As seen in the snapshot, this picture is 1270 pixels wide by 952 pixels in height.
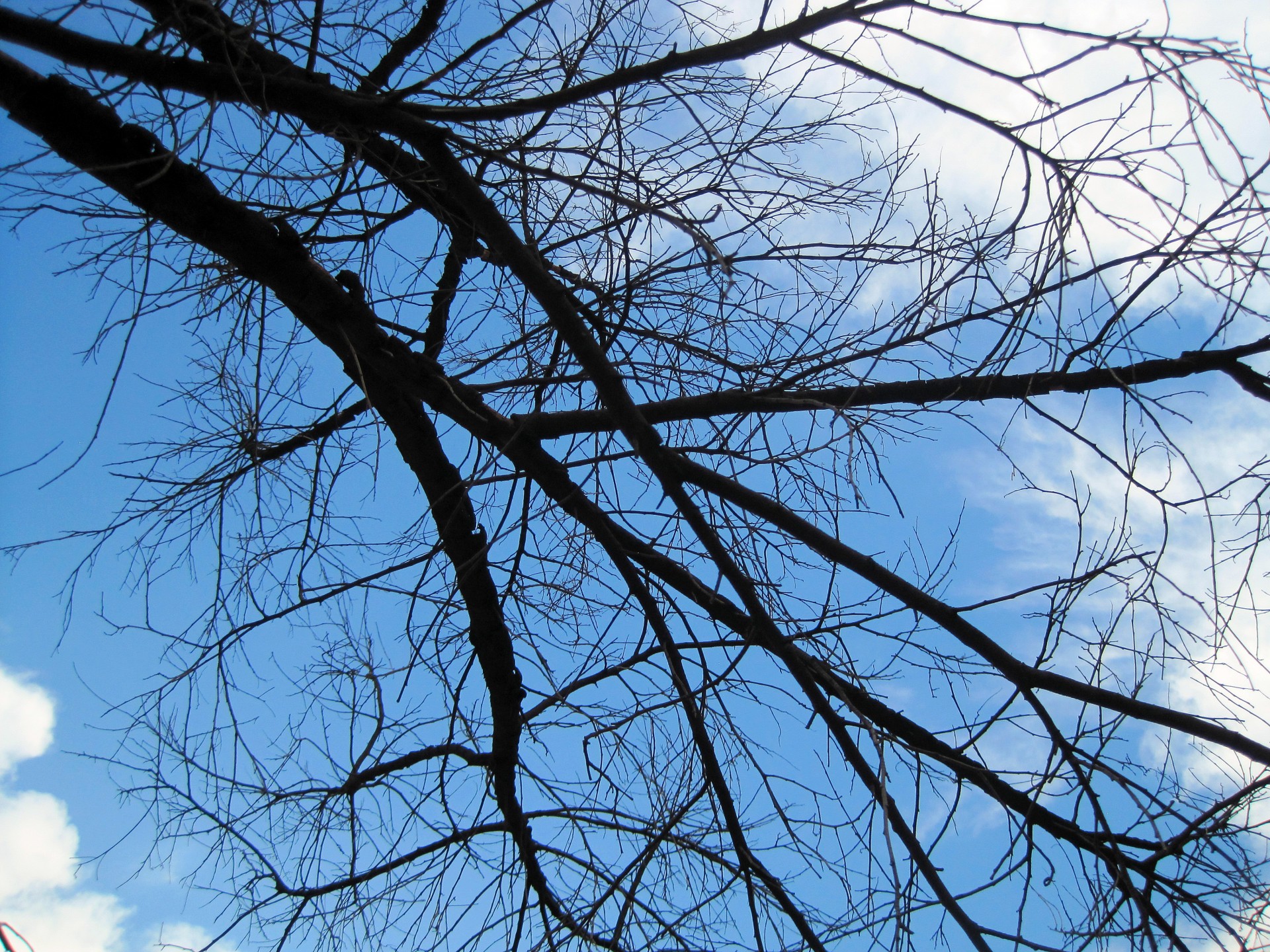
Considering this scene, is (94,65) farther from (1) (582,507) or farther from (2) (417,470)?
(1) (582,507)

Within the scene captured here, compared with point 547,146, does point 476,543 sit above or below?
below

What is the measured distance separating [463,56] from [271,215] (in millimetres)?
895

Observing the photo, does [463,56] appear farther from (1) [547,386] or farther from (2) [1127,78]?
(2) [1127,78]

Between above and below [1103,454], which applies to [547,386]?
above

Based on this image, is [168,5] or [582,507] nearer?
[168,5]

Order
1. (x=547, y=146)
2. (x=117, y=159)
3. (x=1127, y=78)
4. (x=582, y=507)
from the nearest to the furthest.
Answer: (x=1127, y=78) < (x=547, y=146) < (x=117, y=159) < (x=582, y=507)

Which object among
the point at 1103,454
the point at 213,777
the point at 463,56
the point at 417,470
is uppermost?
the point at 463,56

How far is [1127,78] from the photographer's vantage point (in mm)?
1823

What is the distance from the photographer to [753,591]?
219 cm

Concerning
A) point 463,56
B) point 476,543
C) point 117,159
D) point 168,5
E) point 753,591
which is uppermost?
point 463,56

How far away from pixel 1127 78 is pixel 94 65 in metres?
2.39

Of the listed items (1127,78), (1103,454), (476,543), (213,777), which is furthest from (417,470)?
(1127,78)

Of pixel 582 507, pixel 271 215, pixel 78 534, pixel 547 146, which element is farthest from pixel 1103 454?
pixel 78 534

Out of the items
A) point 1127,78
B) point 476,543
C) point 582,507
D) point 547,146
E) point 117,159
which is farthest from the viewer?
point 476,543
